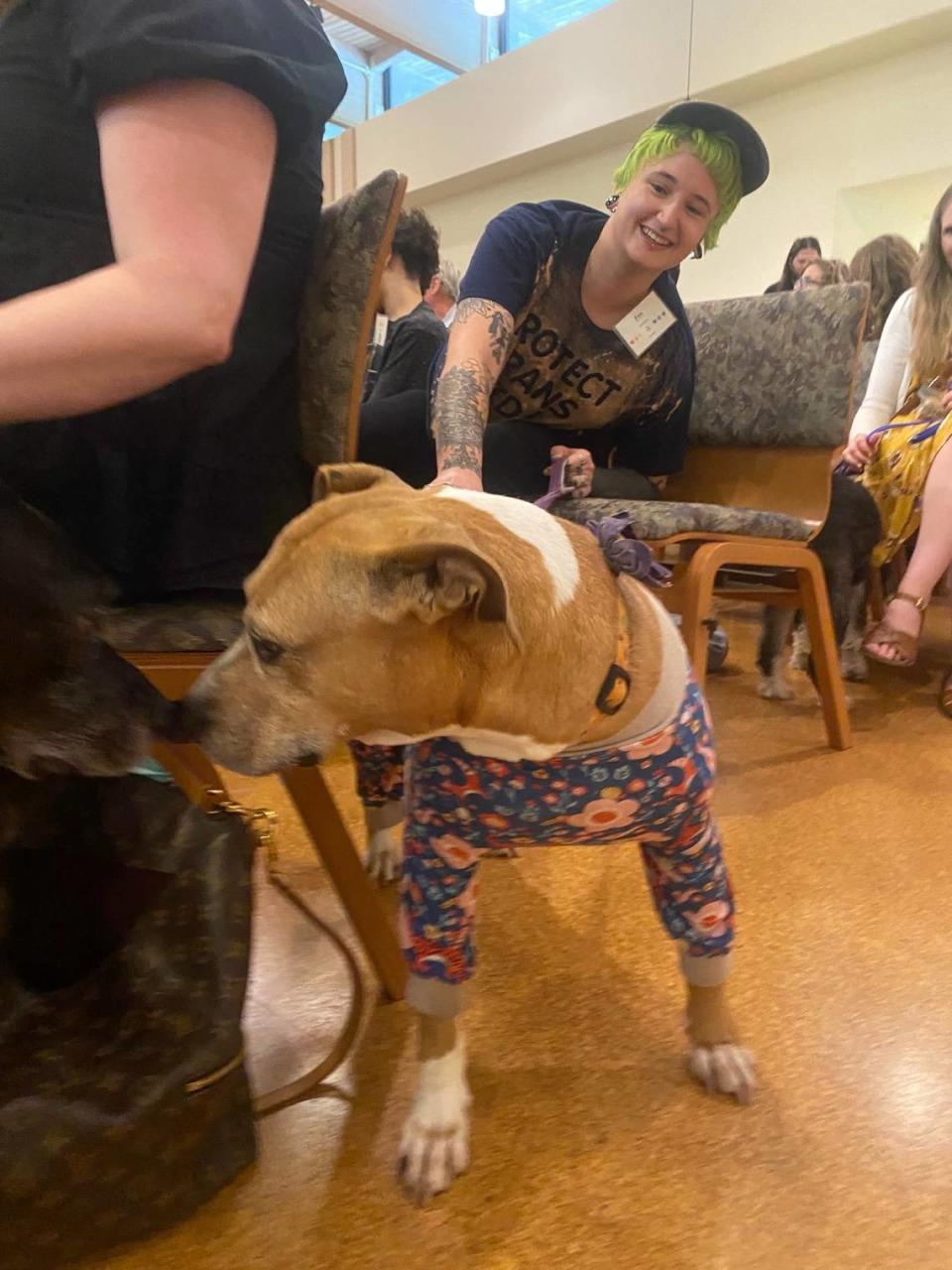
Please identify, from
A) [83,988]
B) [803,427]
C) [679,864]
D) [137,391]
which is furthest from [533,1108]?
[803,427]

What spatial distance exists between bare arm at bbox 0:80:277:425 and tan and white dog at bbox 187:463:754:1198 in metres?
0.20

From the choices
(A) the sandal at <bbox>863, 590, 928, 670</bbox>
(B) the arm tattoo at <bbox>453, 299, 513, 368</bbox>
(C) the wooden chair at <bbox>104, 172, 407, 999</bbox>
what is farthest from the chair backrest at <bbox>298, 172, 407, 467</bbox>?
(A) the sandal at <bbox>863, 590, 928, 670</bbox>

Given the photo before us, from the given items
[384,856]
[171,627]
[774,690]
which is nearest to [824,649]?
[774,690]

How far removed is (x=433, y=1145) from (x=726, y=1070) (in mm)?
349

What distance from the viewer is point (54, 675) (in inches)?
26.2

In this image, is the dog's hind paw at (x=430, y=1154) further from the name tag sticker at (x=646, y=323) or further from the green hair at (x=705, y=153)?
the green hair at (x=705, y=153)

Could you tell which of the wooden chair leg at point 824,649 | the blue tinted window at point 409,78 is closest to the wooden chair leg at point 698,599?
the wooden chair leg at point 824,649

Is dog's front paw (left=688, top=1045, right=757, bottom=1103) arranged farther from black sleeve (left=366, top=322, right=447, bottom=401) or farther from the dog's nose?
black sleeve (left=366, top=322, right=447, bottom=401)

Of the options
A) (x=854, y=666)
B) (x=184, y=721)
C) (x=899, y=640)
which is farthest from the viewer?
(x=854, y=666)

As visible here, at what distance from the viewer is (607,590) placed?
2.70 ft

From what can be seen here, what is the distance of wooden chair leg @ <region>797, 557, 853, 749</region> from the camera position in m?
1.88

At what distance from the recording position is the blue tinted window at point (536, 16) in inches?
212

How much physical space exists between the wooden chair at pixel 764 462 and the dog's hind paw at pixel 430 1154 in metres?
0.98

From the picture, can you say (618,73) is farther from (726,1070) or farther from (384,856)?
(726,1070)
